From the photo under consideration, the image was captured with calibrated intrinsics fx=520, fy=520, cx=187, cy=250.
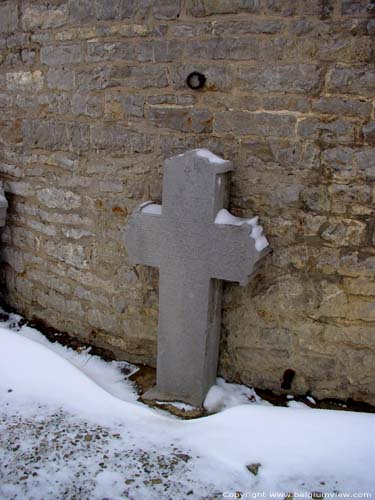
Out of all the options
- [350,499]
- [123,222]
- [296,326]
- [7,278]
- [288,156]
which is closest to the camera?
[350,499]

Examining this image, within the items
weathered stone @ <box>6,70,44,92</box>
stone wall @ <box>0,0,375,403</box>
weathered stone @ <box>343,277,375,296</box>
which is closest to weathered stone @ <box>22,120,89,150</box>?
stone wall @ <box>0,0,375,403</box>

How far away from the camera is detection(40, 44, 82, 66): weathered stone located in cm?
338

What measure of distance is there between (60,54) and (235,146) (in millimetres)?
1434

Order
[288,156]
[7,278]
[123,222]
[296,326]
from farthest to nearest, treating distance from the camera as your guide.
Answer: [7,278] < [123,222] < [296,326] < [288,156]

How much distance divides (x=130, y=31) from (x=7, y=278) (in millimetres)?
2340

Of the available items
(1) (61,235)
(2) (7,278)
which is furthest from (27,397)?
(2) (7,278)

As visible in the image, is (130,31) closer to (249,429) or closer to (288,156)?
(288,156)

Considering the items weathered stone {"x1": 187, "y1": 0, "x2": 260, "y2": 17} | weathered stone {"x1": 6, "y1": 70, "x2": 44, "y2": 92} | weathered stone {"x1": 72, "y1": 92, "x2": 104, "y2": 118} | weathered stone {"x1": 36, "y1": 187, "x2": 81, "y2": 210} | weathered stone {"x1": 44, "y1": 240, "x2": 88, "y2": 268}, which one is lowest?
weathered stone {"x1": 44, "y1": 240, "x2": 88, "y2": 268}

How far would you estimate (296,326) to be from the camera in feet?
9.93

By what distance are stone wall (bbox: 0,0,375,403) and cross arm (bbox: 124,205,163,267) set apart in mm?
261

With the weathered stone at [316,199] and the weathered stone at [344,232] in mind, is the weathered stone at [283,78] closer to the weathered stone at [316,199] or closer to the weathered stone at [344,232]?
the weathered stone at [316,199]

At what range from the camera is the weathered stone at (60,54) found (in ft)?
11.1

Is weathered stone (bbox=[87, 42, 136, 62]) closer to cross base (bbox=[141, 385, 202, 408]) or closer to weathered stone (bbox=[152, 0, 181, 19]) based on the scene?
weathered stone (bbox=[152, 0, 181, 19])

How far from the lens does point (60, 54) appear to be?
3477 millimetres
